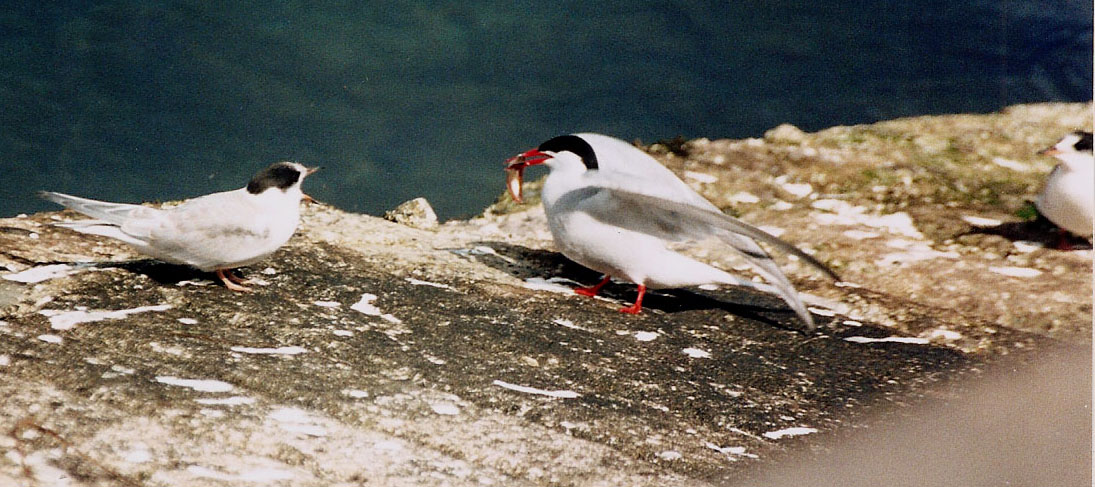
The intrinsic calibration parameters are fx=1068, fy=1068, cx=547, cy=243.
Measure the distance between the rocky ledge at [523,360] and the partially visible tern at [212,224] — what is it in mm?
166

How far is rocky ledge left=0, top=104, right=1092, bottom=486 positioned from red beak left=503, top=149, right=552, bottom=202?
388 mm

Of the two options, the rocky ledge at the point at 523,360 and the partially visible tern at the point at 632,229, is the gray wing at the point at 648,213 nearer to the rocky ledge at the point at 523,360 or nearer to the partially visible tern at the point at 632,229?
the partially visible tern at the point at 632,229

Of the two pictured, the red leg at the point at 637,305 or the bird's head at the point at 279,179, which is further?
the red leg at the point at 637,305

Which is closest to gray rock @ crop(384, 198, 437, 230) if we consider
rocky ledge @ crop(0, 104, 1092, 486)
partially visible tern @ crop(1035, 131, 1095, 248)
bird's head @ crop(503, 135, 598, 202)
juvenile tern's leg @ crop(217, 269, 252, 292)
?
rocky ledge @ crop(0, 104, 1092, 486)

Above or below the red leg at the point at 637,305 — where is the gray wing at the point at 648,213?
above

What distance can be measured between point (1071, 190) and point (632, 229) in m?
2.39

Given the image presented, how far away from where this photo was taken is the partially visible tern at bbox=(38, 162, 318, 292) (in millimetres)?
3777

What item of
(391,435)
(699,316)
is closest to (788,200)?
(699,316)

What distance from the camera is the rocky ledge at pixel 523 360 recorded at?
109 inches

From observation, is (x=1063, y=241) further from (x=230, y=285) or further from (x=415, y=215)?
(x=230, y=285)

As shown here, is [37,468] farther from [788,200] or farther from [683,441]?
[788,200]

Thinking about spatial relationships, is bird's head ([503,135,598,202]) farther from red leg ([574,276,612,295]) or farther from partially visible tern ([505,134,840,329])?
red leg ([574,276,612,295])

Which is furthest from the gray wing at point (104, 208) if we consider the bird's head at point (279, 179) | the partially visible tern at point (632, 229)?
the partially visible tern at point (632, 229)

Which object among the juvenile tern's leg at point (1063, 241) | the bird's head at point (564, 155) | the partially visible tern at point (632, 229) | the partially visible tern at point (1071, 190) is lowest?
the partially visible tern at point (632, 229)
